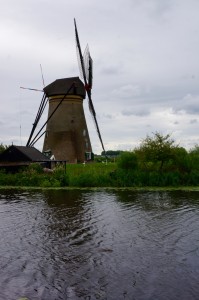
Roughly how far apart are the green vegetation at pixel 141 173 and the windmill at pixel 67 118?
42.5ft

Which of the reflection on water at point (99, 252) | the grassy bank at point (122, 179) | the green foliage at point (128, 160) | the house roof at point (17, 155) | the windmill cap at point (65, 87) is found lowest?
the reflection on water at point (99, 252)

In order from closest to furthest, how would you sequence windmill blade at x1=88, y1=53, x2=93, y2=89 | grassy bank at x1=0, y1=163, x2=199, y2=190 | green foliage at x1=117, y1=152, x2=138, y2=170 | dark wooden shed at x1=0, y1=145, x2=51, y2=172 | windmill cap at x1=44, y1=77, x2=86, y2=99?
grassy bank at x1=0, y1=163, x2=199, y2=190 < green foliage at x1=117, y1=152, x2=138, y2=170 < dark wooden shed at x1=0, y1=145, x2=51, y2=172 < windmill blade at x1=88, y1=53, x2=93, y2=89 < windmill cap at x1=44, y1=77, x2=86, y2=99

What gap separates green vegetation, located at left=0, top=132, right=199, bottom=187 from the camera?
1155 inches

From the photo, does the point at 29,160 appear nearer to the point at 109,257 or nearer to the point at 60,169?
the point at 60,169

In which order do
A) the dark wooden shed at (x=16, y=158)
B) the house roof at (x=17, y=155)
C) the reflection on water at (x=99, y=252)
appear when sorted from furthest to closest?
the house roof at (x=17, y=155) < the dark wooden shed at (x=16, y=158) < the reflection on water at (x=99, y=252)

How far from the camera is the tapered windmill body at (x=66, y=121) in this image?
4566 cm

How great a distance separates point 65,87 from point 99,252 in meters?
36.9

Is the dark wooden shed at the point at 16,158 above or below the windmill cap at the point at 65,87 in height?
below

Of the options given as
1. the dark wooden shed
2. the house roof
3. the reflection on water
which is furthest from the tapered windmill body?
the reflection on water

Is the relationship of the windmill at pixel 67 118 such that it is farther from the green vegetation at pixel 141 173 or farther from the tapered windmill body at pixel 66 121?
the green vegetation at pixel 141 173

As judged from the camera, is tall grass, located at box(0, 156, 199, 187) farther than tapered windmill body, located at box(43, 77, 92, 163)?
No

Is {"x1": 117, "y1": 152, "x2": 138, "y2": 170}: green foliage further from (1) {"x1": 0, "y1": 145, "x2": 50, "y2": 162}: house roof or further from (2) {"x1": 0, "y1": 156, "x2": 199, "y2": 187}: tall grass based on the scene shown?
(1) {"x1": 0, "y1": 145, "x2": 50, "y2": 162}: house roof

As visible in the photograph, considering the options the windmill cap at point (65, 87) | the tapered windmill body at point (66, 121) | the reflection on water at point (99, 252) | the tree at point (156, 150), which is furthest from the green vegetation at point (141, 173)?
the windmill cap at point (65, 87)

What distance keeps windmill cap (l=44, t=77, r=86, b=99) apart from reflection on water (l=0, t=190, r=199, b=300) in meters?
28.2
